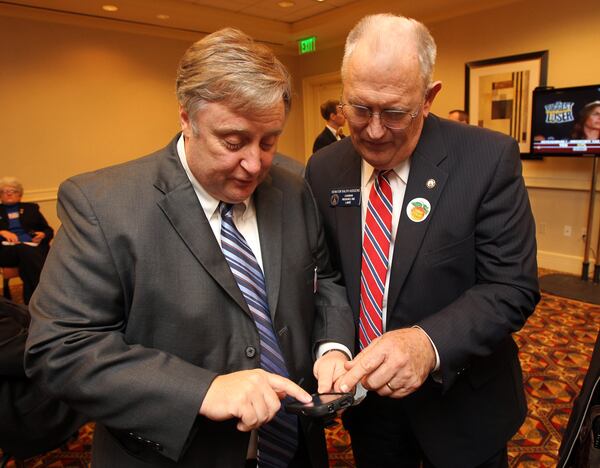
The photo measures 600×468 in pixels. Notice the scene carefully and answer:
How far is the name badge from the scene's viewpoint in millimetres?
1429

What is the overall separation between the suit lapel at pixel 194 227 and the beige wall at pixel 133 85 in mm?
5439

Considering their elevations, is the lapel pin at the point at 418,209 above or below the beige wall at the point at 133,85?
below

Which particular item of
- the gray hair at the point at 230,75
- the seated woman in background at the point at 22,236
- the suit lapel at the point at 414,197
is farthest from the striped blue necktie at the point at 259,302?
the seated woman in background at the point at 22,236

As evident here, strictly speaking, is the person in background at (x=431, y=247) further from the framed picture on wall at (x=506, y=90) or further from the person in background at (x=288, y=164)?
the framed picture on wall at (x=506, y=90)

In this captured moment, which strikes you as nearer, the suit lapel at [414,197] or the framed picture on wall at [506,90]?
the suit lapel at [414,197]

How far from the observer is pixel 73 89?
6.47 m

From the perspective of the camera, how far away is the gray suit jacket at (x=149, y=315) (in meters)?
0.92

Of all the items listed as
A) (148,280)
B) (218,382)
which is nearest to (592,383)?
(218,382)

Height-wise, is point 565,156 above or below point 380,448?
above

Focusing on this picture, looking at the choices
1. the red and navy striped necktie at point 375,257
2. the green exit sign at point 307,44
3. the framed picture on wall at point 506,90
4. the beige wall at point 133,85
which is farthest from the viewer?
the green exit sign at point 307,44

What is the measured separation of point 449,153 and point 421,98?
0.20 meters

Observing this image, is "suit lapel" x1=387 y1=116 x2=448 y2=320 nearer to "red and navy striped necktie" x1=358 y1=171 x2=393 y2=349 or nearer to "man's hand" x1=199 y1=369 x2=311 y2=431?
"red and navy striped necktie" x1=358 y1=171 x2=393 y2=349

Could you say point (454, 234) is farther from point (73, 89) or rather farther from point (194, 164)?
point (73, 89)

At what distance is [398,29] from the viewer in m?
1.20
